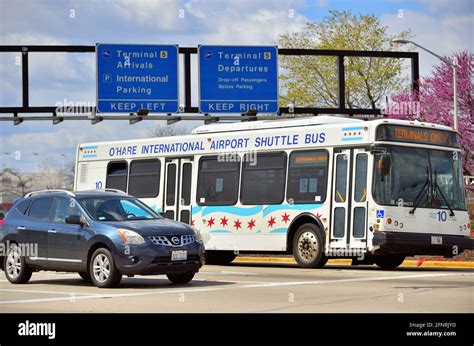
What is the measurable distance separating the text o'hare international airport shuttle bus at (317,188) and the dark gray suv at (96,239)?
5.50 m

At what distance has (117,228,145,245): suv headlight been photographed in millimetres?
17297

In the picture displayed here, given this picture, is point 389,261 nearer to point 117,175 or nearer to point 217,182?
point 217,182

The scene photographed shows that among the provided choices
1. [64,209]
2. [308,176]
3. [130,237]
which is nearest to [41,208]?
[64,209]

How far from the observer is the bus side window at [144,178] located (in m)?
27.6

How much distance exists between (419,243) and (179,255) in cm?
670

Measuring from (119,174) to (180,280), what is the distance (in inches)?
422

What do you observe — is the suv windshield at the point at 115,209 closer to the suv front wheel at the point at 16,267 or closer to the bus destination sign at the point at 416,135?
the suv front wheel at the point at 16,267

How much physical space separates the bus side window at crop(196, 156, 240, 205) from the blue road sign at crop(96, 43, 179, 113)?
349 inches

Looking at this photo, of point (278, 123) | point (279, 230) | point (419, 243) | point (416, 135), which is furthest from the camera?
point (278, 123)

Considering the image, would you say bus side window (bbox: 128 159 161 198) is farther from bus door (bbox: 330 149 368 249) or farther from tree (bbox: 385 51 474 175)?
tree (bbox: 385 51 474 175)

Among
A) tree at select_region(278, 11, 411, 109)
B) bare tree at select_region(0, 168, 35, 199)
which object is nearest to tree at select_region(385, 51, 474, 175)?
tree at select_region(278, 11, 411, 109)

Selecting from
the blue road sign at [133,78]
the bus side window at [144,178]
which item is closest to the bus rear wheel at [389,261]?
the bus side window at [144,178]

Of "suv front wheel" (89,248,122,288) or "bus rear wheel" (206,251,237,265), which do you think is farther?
"bus rear wheel" (206,251,237,265)

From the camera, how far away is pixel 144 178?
1100 inches
